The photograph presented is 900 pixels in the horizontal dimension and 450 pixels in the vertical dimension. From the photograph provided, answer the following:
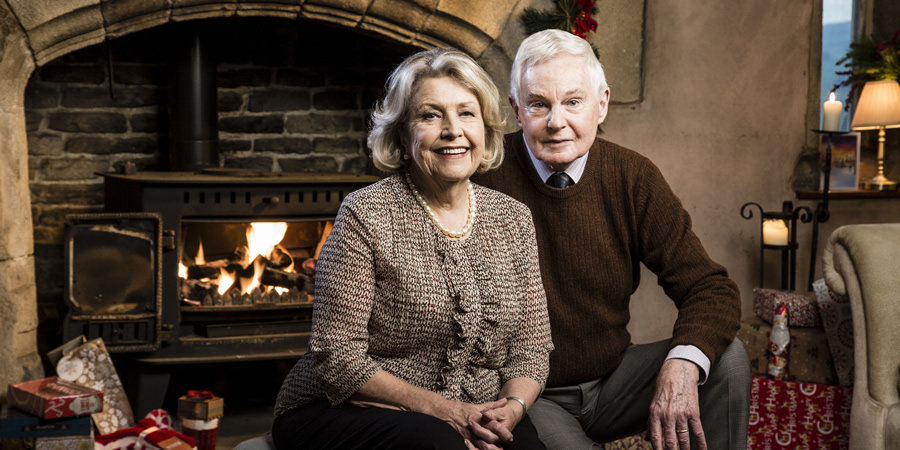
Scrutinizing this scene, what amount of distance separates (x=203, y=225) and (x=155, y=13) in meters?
0.71

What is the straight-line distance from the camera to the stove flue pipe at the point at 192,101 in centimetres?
318

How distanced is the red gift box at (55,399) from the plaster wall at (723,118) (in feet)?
6.93

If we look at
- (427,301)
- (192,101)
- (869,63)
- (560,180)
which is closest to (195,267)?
(192,101)

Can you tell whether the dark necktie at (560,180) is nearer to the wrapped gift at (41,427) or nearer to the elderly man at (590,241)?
the elderly man at (590,241)

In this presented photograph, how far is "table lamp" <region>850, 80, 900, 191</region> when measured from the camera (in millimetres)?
3832

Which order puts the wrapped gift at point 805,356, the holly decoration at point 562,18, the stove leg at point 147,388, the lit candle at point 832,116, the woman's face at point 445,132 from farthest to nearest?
the lit candle at point 832,116
the holly decoration at point 562,18
the stove leg at point 147,388
the wrapped gift at point 805,356
the woman's face at point 445,132

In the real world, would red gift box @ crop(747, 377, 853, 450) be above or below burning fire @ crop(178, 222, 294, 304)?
below

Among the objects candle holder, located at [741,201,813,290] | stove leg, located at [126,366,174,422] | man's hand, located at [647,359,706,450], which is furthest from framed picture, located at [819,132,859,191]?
stove leg, located at [126,366,174,422]

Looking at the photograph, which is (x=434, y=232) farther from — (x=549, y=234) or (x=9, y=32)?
(x=9, y=32)

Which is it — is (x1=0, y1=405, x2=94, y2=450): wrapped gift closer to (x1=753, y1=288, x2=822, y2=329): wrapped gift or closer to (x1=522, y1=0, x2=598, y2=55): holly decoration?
(x1=522, y1=0, x2=598, y2=55): holly decoration

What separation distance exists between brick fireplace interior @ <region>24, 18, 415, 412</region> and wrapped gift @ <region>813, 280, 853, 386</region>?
1727 millimetres

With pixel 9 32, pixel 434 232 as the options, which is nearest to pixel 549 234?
pixel 434 232

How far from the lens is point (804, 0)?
365cm

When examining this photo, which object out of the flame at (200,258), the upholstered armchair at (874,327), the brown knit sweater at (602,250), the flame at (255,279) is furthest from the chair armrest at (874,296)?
the flame at (200,258)
